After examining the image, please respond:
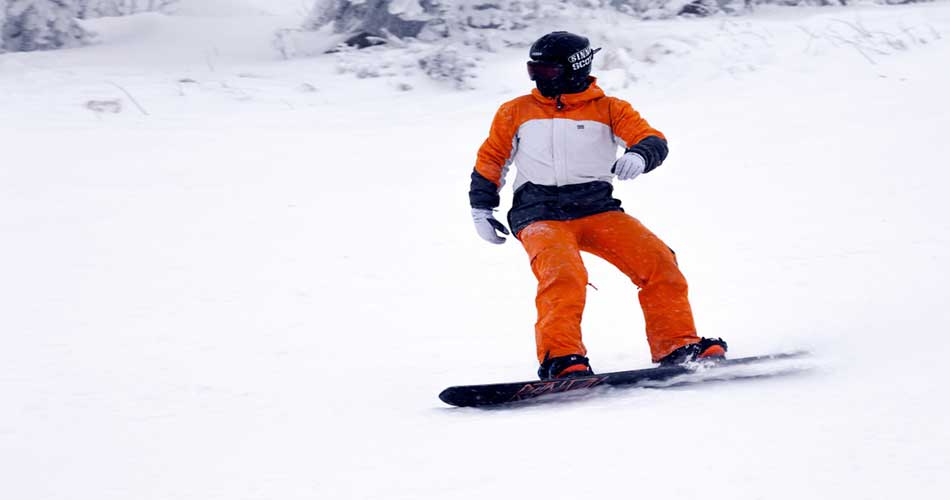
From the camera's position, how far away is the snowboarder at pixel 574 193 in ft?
15.3

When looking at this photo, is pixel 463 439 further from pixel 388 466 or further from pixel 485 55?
pixel 485 55

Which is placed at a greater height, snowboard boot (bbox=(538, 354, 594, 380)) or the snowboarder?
the snowboarder

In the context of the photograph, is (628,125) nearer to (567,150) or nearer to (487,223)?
(567,150)

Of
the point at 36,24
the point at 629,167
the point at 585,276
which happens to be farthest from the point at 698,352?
the point at 36,24

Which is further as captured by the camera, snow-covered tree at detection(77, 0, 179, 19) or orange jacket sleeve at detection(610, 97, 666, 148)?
snow-covered tree at detection(77, 0, 179, 19)

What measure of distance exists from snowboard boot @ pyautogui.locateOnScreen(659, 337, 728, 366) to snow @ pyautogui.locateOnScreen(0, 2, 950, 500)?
1.10 feet

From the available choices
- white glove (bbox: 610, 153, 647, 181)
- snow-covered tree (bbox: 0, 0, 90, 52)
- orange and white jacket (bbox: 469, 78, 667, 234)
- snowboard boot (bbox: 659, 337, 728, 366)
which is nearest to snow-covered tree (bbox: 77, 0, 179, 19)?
snow-covered tree (bbox: 0, 0, 90, 52)

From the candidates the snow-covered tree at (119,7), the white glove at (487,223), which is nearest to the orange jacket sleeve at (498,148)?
the white glove at (487,223)

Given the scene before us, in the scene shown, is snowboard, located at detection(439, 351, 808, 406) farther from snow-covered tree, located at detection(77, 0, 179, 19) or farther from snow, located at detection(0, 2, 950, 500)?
snow-covered tree, located at detection(77, 0, 179, 19)

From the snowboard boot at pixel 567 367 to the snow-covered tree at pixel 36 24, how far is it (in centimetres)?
944

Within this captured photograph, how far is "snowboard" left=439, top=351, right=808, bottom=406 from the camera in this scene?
421 centimetres

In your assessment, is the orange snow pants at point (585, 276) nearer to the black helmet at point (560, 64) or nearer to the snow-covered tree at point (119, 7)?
the black helmet at point (560, 64)

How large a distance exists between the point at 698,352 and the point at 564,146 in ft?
3.83

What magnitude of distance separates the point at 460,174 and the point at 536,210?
466 cm
